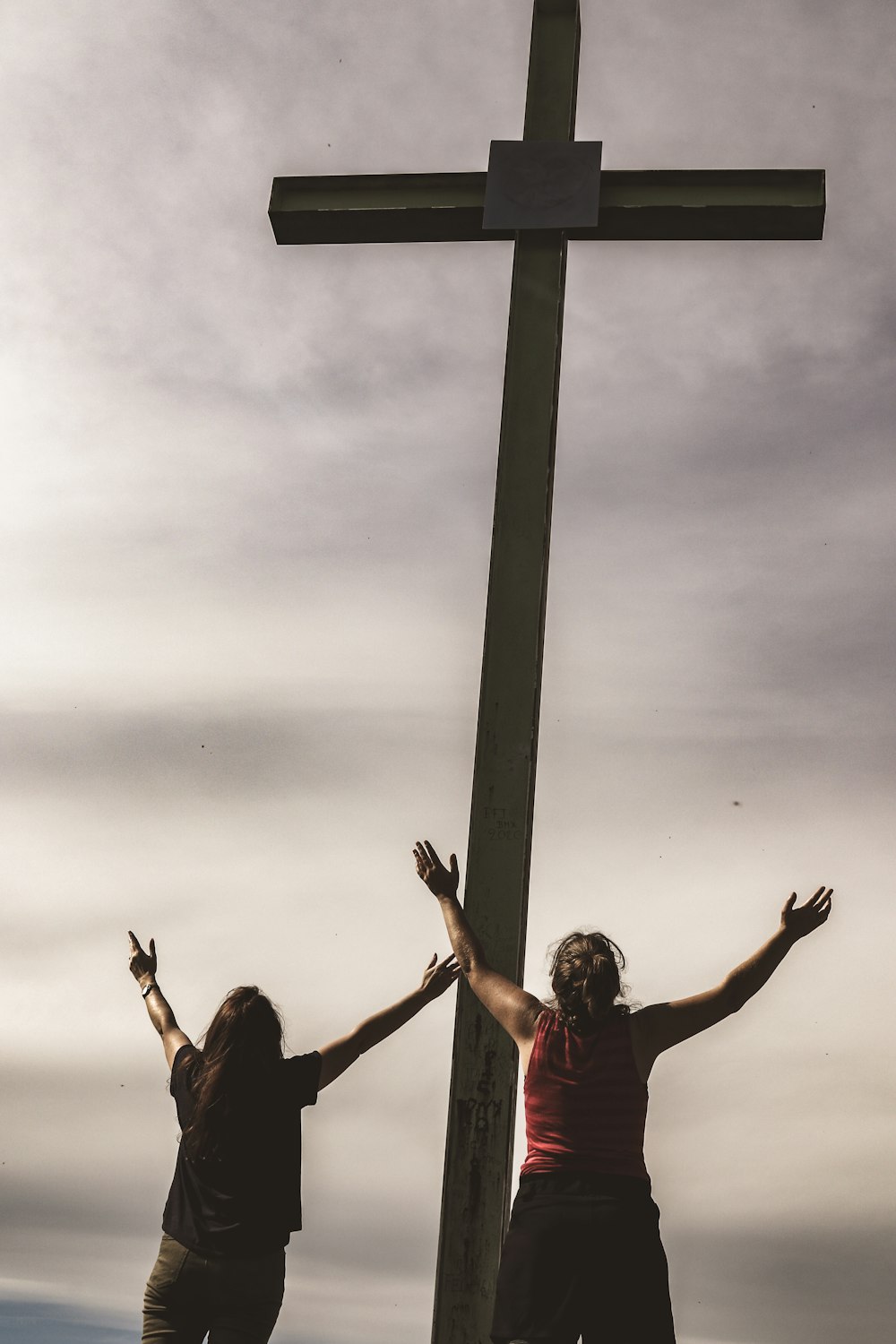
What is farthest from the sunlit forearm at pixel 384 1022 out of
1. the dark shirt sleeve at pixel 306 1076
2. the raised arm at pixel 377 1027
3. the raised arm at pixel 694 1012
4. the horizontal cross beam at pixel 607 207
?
the horizontal cross beam at pixel 607 207

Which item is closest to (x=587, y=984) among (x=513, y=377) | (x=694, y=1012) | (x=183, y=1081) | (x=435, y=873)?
(x=694, y=1012)

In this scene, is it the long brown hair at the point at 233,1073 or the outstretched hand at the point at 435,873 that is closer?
the long brown hair at the point at 233,1073

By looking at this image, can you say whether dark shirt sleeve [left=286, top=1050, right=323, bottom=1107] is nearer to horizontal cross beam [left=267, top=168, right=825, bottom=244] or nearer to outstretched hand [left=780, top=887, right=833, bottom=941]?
outstretched hand [left=780, top=887, right=833, bottom=941]

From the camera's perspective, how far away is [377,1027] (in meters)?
3.55

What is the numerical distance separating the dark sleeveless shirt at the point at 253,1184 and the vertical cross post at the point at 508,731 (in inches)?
17.1

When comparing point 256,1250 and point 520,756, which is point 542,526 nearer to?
point 520,756

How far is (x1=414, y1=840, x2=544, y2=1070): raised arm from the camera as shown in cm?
323

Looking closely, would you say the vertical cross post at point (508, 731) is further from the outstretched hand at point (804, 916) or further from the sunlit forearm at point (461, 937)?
the outstretched hand at point (804, 916)

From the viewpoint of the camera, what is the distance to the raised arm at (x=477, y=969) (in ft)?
10.6

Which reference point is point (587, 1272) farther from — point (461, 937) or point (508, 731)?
point (508, 731)

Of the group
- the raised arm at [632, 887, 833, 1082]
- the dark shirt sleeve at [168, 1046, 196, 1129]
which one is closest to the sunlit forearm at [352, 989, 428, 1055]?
the dark shirt sleeve at [168, 1046, 196, 1129]

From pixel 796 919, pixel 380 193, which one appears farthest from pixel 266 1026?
pixel 380 193

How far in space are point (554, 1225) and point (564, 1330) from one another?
20 centimetres

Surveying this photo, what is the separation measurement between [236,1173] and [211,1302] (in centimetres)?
29
